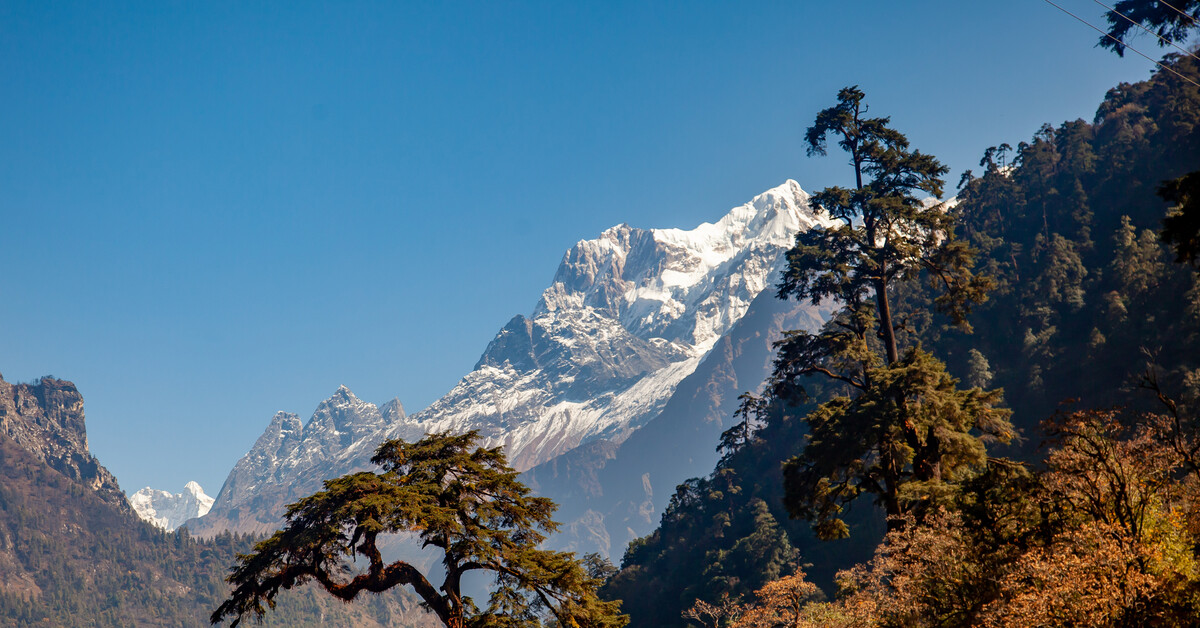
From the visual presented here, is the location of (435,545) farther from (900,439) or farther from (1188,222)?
(1188,222)

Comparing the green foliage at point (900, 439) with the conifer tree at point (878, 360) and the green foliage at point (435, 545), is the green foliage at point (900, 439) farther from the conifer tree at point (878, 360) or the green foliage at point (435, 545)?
the green foliage at point (435, 545)

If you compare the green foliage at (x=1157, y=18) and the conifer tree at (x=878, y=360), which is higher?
the green foliage at (x=1157, y=18)

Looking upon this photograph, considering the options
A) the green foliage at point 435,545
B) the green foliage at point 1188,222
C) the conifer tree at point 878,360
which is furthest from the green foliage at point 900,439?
the green foliage at point 1188,222

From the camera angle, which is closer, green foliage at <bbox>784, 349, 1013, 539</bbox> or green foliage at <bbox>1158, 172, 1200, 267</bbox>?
green foliage at <bbox>1158, 172, 1200, 267</bbox>

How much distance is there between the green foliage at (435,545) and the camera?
22406mm

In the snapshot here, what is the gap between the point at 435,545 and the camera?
23.2 m

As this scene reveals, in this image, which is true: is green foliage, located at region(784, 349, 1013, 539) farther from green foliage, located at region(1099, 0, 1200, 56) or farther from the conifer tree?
green foliage, located at region(1099, 0, 1200, 56)

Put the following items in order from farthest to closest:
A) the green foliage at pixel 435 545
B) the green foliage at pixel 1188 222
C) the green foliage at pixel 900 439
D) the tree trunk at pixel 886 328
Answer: the tree trunk at pixel 886 328, the green foliage at pixel 435 545, the green foliage at pixel 900 439, the green foliage at pixel 1188 222

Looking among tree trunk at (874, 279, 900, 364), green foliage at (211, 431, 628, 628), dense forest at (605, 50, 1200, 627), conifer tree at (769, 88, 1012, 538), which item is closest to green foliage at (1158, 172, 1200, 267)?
dense forest at (605, 50, 1200, 627)

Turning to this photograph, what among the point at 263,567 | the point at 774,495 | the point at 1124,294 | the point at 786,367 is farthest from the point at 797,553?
the point at 263,567

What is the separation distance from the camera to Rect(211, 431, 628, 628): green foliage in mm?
22406

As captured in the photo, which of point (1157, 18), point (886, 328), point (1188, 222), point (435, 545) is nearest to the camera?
point (1188, 222)

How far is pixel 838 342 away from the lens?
2456cm

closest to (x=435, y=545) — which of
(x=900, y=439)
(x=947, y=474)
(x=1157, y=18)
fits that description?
(x=900, y=439)
